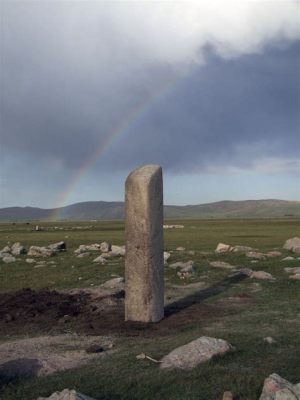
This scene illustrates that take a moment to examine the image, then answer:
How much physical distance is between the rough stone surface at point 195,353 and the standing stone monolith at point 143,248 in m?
3.81

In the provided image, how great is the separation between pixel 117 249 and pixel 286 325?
18.6m

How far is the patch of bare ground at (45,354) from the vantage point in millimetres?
9297

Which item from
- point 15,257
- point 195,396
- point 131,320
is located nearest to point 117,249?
point 15,257

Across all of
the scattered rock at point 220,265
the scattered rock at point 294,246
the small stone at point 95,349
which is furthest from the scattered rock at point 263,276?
the scattered rock at point 294,246

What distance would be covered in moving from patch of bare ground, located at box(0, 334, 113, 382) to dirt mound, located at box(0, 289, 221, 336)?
2.87 feet

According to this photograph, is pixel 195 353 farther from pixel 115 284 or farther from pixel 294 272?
pixel 294 272

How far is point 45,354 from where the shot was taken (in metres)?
10.4

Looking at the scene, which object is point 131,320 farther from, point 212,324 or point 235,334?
point 235,334

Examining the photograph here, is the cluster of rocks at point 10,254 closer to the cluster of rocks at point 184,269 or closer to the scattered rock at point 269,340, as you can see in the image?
the cluster of rocks at point 184,269

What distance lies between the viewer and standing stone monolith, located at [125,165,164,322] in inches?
534

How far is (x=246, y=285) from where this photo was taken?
1834 centimetres

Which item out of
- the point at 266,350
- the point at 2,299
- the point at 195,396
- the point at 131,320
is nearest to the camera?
the point at 195,396

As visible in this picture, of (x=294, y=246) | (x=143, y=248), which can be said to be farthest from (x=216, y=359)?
(x=294, y=246)

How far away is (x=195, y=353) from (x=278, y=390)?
251cm
